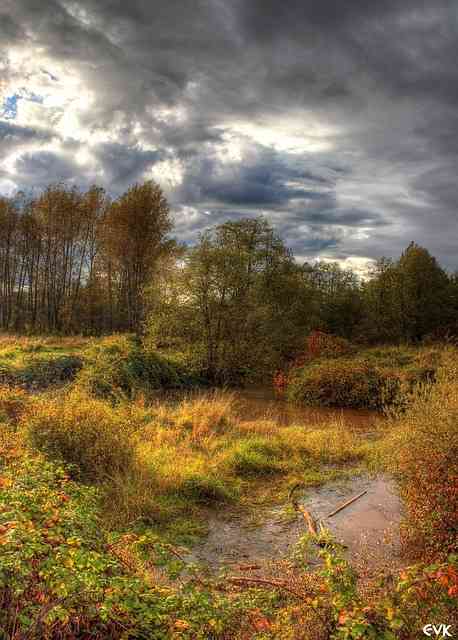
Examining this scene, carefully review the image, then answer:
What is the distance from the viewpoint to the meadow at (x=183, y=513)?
3.44 metres

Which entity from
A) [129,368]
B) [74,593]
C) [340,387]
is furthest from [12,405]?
[340,387]

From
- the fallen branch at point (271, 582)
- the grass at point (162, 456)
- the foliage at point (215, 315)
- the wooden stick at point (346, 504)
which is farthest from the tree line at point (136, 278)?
the fallen branch at point (271, 582)

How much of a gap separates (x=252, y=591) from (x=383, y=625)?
1373 millimetres

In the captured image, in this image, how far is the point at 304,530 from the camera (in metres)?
7.27

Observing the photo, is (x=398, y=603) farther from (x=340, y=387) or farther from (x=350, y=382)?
(x=350, y=382)

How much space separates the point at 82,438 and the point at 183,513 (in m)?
2.04

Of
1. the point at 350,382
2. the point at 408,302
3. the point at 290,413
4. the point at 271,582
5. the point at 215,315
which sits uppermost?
the point at 408,302

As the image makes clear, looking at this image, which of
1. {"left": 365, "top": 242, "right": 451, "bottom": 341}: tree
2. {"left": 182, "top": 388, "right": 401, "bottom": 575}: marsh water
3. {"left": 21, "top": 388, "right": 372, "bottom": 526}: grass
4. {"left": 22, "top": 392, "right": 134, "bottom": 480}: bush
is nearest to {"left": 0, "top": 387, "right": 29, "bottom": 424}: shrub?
{"left": 21, "top": 388, "right": 372, "bottom": 526}: grass

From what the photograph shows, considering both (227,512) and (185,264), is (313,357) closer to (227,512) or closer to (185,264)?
(185,264)

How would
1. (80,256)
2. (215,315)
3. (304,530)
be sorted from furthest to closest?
(80,256), (215,315), (304,530)

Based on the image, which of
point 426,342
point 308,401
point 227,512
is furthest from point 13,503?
point 426,342

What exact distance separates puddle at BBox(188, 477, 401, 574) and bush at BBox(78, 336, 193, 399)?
9.36 metres

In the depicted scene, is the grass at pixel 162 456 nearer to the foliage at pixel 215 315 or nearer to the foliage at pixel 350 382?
the foliage at pixel 350 382

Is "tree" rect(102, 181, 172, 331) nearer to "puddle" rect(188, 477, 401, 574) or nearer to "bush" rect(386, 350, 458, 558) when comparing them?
"puddle" rect(188, 477, 401, 574)
